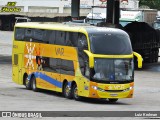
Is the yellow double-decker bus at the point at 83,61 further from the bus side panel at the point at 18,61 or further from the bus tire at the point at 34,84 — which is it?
the bus side panel at the point at 18,61

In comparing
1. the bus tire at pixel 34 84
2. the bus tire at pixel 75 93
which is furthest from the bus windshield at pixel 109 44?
the bus tire at pixel 34 84

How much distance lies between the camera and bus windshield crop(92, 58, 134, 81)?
94.4ft

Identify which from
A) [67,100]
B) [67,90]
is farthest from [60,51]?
[67,100]

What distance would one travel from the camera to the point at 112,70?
29.0 metres

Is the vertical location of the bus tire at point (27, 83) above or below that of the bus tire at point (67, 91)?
below

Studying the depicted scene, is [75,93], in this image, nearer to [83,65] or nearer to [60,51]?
[83,65]

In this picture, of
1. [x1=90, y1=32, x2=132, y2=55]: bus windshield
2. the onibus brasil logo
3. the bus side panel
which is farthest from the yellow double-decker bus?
the onibus brasil logo

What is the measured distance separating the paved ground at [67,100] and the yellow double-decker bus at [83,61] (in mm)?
548

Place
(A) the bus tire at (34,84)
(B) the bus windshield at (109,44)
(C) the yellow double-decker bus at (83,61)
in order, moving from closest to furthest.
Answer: (C) the yellow double-decker bus at (83,61), (B) the bus windshield at (109,44), (A) the bus tire at (34,84)

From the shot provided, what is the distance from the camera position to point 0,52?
66375 millimetres

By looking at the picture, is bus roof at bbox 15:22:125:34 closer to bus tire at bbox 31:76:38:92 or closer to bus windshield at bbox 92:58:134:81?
bus windshield at bbox 92:58:134:81

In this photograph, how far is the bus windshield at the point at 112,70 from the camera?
28781 millimetres

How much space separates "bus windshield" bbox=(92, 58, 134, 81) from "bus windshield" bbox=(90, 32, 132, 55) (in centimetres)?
36

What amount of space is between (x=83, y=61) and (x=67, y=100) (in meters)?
1.74
